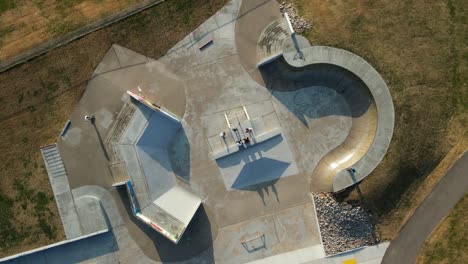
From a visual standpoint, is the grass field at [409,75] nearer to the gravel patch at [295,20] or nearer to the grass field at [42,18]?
the gravel patch at [295,20]

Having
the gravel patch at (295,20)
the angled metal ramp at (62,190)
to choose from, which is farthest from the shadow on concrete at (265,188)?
the angled metal ramp at (62,190)

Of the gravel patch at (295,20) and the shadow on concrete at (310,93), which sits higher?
the gravel patch at (295,20)

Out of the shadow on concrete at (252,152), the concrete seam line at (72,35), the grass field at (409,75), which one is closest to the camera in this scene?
the grass field at (409,75)

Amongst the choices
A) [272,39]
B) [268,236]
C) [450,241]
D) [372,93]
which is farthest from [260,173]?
[450,241]

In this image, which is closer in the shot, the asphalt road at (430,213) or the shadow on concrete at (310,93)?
the asphalt road at (430,213)

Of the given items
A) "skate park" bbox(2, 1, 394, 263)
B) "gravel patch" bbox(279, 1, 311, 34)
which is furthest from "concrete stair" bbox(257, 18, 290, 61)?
"gravel patch" bbox(279, 1, 311, 34)

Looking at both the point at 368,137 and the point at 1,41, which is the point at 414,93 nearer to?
the point at 368,137

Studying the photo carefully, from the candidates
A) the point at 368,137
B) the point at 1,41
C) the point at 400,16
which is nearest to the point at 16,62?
the point at 1,41
